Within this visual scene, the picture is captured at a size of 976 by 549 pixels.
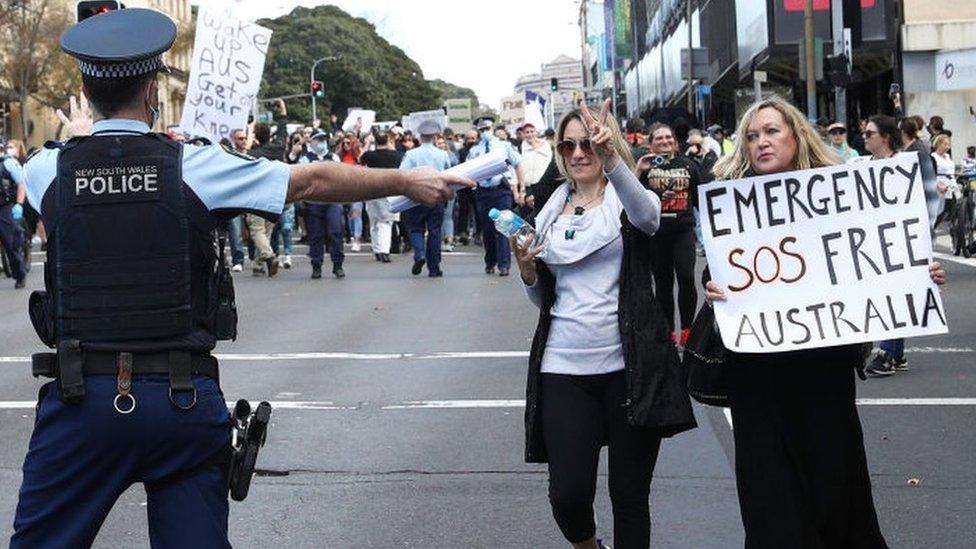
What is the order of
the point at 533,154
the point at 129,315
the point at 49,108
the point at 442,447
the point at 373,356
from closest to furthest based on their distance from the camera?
the point at 129,315 < the point at 442,447 < the point at 373,356 < the point at 533,154 < the point at 49,108

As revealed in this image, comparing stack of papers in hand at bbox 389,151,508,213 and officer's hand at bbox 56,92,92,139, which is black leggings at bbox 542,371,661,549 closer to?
stack of papers in hand at bbox 389,151,508,213

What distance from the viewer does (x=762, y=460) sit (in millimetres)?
5555

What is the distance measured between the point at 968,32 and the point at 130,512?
32684 millimetres

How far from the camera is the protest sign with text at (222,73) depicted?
1914 cm

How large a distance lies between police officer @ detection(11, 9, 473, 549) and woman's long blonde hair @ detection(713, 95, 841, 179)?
6.28 ft

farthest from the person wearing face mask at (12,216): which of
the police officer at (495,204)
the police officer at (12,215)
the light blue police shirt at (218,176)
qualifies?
the light blue police shirt at (218,176)

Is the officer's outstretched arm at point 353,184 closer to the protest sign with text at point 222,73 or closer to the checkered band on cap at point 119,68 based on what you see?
the checkered band on cap at point 119,68

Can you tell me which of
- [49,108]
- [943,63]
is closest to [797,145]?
[943,63]

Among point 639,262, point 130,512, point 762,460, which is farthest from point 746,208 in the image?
point 130,512

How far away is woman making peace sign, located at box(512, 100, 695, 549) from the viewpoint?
236 inches

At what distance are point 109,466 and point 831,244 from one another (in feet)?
8.53

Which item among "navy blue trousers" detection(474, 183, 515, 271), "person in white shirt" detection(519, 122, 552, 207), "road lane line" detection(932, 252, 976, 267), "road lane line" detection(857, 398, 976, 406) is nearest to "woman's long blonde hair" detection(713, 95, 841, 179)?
"road lane line" detection(857, 398, 976, 406)

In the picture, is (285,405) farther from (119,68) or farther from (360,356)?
(119,68)

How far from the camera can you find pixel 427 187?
4840 millimetres
